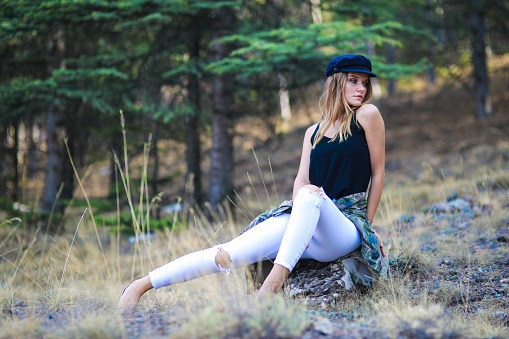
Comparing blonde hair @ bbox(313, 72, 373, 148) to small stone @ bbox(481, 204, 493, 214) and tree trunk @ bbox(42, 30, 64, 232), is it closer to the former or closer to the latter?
small stone @ bbox(481, 204, 493, 214)

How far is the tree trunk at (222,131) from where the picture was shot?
20.2ft

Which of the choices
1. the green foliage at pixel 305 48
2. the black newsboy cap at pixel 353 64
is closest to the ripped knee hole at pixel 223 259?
the black newsboy cap at pixel 353 64

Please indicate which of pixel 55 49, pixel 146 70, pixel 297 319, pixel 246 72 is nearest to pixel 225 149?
pixel 246 72

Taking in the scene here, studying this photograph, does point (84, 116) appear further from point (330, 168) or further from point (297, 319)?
point (297, 319)

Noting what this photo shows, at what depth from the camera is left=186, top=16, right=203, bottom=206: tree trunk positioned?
632 centimetres

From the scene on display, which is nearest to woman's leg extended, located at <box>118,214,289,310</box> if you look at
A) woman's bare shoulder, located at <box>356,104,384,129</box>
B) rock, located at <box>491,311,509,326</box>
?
woman's bare shoulder, located at <box>356,104,384,129</box>

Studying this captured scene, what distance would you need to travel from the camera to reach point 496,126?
9.77 m

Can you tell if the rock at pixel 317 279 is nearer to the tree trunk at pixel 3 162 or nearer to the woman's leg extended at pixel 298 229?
the woman's leg extended at pixel 298 229

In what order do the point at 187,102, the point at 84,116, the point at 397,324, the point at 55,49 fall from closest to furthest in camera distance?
the point at 397,324 → the point at 187,102 → the point at 55,49 → the point at 84,116

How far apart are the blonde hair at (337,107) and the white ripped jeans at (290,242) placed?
59cm

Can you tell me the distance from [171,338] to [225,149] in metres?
4.80

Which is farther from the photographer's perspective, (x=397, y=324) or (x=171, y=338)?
(x=397, y=324)

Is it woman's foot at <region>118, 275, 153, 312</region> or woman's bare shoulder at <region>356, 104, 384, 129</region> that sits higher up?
woman's bare shoulder at <region>356, 104, 384, 129</region>

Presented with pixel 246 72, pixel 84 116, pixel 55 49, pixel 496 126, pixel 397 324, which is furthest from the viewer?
pixel 496 126
